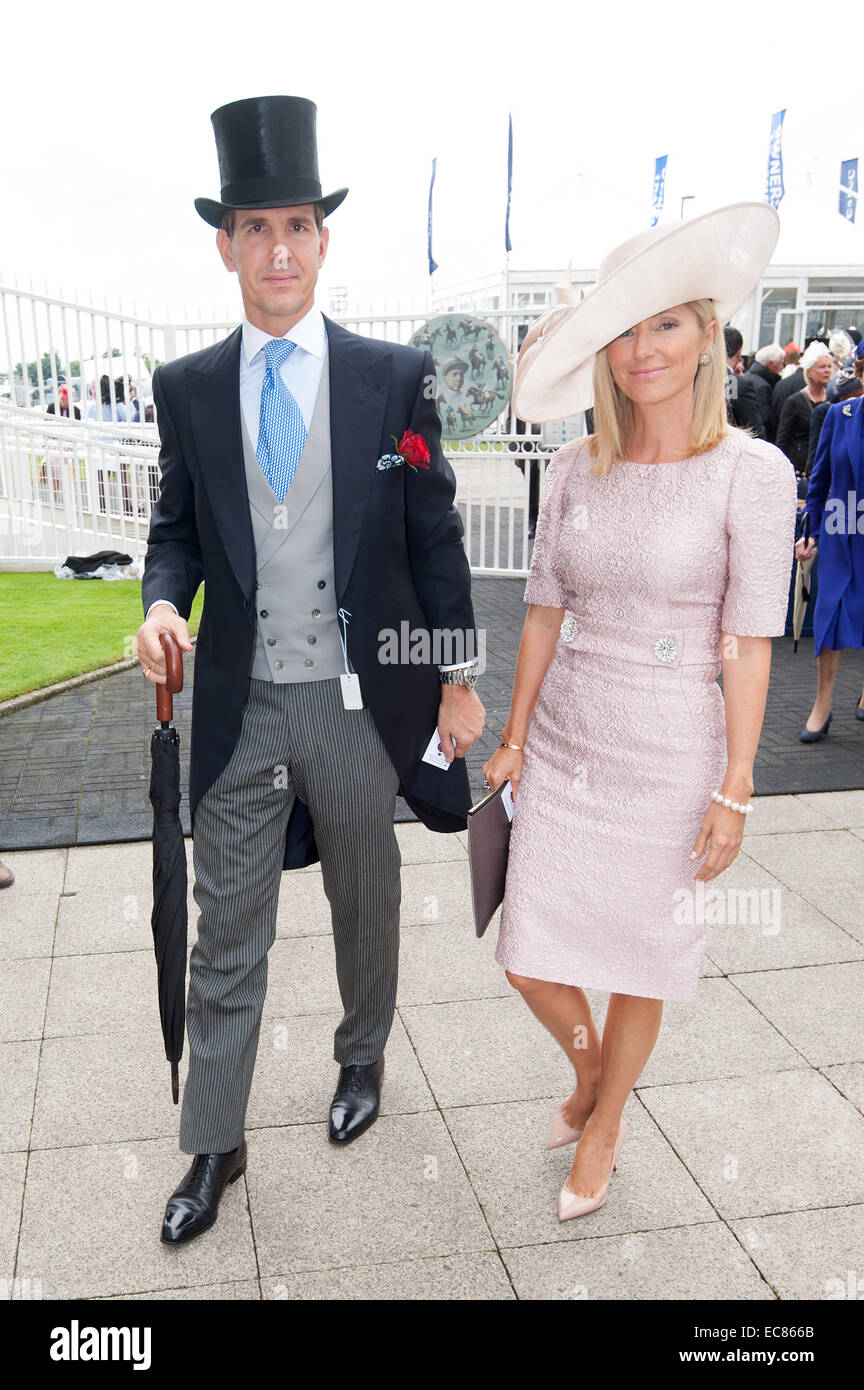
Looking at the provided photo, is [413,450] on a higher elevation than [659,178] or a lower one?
lower

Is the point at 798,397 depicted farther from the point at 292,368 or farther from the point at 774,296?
the point at 774,296

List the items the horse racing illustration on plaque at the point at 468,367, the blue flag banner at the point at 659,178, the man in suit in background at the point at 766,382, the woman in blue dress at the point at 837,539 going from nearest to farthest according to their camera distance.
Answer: the woman in blue dress at the point at 837,539
the man in suit in background at the point at 766,382
the horse racing illustration on plaque at the point at 468,367
the blue flag banner at the point at 659,178

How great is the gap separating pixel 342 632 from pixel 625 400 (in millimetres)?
778

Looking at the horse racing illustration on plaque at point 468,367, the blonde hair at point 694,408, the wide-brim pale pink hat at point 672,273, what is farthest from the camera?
the horse racing illustration on plaque at point 468,367

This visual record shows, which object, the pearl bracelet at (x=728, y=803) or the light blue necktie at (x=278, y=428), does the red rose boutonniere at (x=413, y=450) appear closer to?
the light blue necktie at (x=278, y=428)

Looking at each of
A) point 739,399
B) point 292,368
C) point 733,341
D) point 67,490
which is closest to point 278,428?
point 292,368

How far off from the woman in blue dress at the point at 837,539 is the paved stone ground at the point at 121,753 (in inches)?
16.1

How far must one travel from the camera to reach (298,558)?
7.95ft

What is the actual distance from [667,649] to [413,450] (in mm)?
700

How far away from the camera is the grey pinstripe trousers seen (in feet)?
8.17

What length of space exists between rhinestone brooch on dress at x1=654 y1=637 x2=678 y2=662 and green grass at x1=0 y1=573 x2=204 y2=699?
422 cm

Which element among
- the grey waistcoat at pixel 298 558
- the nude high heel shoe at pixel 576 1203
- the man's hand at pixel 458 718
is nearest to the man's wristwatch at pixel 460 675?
the man's hand at pixel 458 718

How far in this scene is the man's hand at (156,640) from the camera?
2.35 meters

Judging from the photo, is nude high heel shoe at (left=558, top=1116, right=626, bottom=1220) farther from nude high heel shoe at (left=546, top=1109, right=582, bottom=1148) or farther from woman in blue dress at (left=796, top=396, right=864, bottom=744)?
woman in blue dress at (left=796, top=396, right=864, bottom=744)
